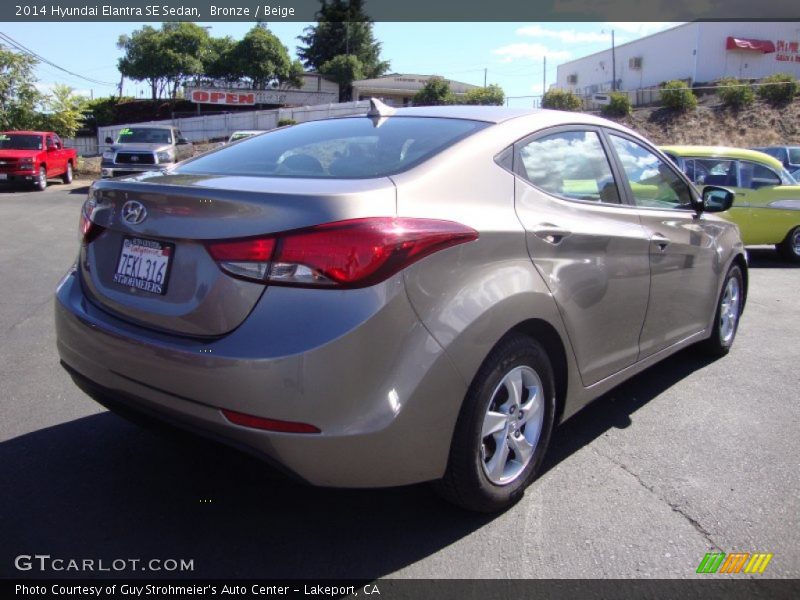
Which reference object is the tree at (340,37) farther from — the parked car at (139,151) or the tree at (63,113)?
the parked car at (139,151)

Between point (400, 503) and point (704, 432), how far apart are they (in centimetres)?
193

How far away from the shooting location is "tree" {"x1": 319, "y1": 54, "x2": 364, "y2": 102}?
59.7 meters

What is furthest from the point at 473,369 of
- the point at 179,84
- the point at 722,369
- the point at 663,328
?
the point at 179,84

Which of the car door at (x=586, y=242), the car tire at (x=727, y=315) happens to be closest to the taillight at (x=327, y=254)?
the car door at (x=586, y=242)

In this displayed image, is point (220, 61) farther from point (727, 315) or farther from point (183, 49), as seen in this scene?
point (727, 315)

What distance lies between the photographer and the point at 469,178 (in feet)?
9.36

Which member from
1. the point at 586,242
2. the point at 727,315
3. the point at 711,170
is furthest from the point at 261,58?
the point at 586,242

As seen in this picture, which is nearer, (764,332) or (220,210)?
(220,210)

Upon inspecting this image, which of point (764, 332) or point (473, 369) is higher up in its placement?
point (473, 369)

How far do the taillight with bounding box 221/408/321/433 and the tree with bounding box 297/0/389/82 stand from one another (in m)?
70.0

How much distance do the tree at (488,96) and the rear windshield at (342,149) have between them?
3147cm

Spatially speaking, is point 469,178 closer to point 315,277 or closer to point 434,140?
point 434,140

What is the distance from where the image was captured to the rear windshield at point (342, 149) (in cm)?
297

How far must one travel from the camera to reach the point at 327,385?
2.31 m
